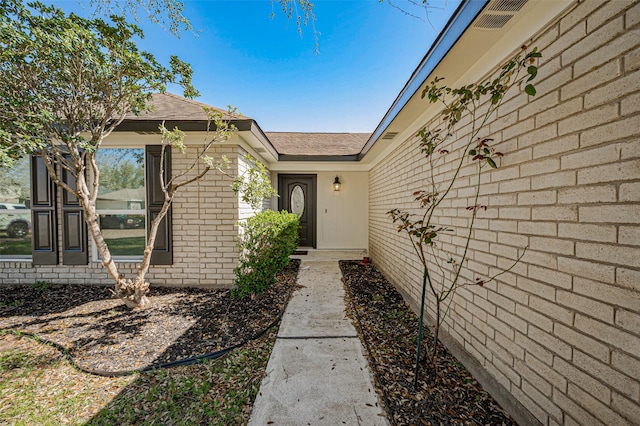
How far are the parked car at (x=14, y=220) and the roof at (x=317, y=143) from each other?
16.6ft

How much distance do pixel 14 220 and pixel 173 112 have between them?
11.5 feet

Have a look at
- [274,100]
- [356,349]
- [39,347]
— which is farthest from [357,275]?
[274,100]

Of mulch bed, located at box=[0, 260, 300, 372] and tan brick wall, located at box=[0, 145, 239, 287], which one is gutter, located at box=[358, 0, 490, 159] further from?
mulch bed, located at box=[0, 260, 300, 372]

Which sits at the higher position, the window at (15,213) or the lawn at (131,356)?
the window at (15,213)

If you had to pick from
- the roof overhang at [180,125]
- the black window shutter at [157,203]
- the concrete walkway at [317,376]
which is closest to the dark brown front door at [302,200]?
the roof overhang at [180,125]

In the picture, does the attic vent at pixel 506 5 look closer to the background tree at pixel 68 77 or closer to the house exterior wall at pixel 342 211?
the background tree at pixel 68 77

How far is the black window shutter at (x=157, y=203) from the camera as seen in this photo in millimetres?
4242

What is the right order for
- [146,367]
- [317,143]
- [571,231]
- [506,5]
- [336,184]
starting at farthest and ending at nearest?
[317,143]
[336,184]
[146,367]
[506,5]
[571,231]

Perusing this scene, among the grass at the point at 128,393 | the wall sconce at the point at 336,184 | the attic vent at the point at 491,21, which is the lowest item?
the grass at the point at 128,393

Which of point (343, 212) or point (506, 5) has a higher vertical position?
point (506, 5)

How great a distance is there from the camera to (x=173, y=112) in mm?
4258

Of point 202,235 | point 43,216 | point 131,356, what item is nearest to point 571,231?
point 131,356

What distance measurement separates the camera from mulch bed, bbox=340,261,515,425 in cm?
179

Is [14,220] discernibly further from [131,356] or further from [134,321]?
[131,356]
